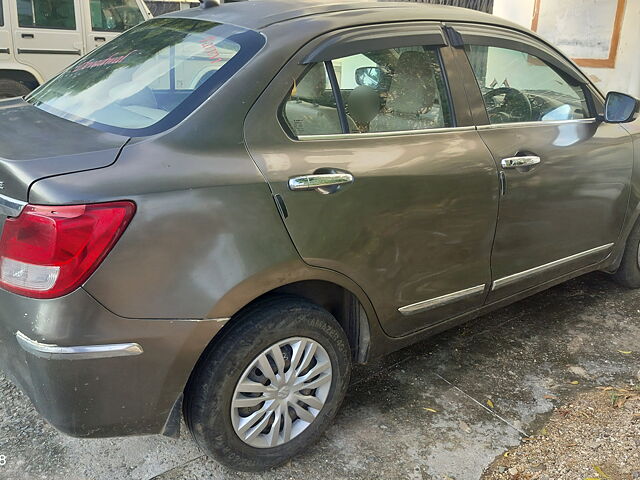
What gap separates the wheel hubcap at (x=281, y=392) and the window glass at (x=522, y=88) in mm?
1457

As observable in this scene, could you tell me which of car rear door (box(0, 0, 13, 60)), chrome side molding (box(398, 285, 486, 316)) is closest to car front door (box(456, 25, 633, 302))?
chrome side molding (box(398, 285, 486, 316))

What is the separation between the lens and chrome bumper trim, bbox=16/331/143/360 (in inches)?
75.0

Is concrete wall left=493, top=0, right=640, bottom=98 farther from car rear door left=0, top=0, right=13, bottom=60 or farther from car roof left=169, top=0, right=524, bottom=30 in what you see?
car rear door left=0, top=0, right=13, bottom=60

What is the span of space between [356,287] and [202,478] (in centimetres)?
97

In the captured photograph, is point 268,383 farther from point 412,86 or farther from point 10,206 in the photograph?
point 412,86

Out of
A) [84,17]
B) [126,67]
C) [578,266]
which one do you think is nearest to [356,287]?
[126,67]

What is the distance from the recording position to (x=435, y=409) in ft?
9.61

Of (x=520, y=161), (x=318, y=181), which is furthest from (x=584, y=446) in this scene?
(x=318, y=181)

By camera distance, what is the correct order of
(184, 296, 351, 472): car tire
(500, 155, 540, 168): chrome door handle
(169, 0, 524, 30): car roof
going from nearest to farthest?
1. (184, 296, 351, 472): car tire
2. (169, 0, 524, 30): car roof
3. (500, 155, 540, 168): chrome door handle

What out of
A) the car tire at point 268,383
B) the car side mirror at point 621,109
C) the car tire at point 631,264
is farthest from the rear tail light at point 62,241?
the car tire at point 631,264

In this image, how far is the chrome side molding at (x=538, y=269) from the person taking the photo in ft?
10.2

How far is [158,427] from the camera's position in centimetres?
216

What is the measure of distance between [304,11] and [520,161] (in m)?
1.24

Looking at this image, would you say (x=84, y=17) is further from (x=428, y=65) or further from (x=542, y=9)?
(x=428, y=65)
